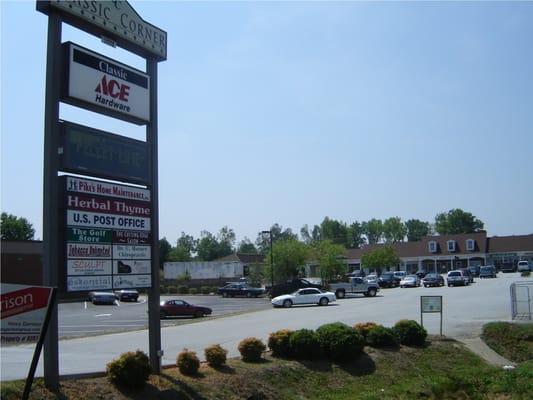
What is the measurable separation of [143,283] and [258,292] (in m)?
50.6

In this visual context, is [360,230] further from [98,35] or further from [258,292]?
[98,35]

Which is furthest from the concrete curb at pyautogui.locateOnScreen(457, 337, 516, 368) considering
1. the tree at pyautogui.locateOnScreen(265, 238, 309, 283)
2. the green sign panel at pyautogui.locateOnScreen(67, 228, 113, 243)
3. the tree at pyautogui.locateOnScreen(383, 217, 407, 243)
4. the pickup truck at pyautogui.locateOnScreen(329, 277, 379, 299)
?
the tree at pyautogui.locateOnScreen(383, 217, 407, 243)

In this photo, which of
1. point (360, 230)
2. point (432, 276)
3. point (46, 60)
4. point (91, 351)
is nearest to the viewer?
point (46, 60)

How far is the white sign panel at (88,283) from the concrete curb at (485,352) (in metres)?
10.3

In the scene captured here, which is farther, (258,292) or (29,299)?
(258,292)

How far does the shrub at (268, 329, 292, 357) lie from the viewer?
44.6 ft

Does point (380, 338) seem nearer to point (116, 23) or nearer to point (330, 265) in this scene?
point (116, 23)

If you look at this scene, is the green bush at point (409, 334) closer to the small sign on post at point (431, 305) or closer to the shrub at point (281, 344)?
the small sign on post at point (431, 305)

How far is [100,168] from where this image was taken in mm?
10602

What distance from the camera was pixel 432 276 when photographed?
60.2 metres

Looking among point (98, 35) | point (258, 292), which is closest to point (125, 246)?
point (98, 35)

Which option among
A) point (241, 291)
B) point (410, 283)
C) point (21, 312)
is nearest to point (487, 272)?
point (410, 283)

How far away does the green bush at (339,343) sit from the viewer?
540 inches

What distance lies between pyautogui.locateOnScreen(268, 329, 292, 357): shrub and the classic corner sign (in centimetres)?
668
